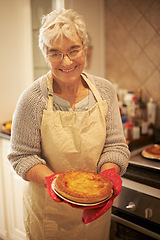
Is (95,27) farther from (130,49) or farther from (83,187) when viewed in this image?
(83,187)

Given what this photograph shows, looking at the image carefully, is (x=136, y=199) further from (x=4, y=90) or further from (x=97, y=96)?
(x=4, y=90)

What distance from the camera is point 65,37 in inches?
41.3

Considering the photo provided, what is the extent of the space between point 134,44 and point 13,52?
972 millimetres

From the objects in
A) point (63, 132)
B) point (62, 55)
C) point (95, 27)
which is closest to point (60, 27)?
point (62, 55)

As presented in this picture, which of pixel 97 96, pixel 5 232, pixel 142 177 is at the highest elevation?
pixel 97 96

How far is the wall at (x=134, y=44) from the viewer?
194cm

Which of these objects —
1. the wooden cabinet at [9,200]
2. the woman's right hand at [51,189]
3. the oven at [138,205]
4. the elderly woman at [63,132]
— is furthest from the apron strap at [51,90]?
the wooden cabinet at [9,200]

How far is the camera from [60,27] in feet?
3.44

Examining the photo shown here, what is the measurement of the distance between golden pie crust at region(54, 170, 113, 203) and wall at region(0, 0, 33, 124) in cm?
116

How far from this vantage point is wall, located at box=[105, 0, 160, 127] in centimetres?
194

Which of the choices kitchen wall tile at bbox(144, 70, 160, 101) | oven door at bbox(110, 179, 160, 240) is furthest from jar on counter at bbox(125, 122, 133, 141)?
oven door at bbox(110, 179, 160, 240)

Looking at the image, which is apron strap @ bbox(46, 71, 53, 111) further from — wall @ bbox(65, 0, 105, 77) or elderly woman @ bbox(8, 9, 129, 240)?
wall @ bbox(65, 0, 105, 77)

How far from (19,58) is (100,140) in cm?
118

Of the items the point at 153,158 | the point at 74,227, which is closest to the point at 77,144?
the point at 74,227
